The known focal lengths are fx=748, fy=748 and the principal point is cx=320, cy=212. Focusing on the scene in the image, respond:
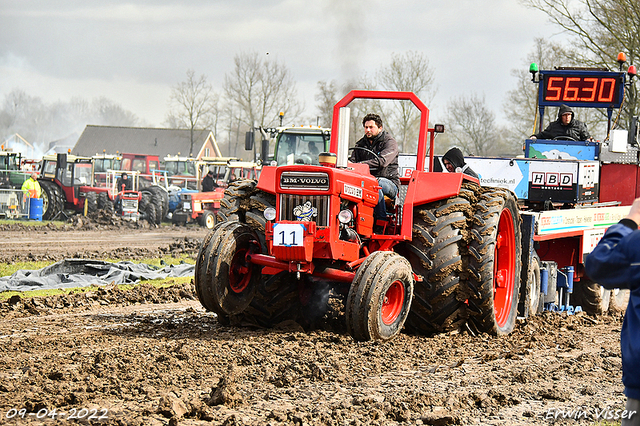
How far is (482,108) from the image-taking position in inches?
2205

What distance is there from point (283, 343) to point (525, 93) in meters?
34.6

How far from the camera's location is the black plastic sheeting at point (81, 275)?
1036 cm

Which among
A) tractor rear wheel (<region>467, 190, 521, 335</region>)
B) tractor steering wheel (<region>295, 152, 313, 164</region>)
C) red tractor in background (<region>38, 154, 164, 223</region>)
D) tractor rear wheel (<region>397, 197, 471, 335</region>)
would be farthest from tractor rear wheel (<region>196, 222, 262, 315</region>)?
red tractor in background (<region>38, 154, 164, 223</region>)

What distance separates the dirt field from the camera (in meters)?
4.50

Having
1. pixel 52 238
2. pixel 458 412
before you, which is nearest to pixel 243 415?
pixel 458 412

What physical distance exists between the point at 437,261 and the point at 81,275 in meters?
6.26

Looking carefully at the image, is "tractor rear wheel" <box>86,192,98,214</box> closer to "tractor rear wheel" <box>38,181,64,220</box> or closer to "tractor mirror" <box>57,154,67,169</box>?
"tractor rear wheel" <box>38,181,64,220</box>

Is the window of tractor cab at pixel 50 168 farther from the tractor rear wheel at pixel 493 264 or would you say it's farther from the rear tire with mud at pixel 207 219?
the tractor rear wheel at pixel 493 264

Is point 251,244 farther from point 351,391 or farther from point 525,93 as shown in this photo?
point 525,93

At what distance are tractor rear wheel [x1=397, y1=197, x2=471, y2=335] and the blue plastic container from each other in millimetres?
20104

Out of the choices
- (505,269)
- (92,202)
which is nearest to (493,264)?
(505,269)

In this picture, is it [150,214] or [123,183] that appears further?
[123,183]

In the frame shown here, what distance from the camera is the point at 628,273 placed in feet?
9.89

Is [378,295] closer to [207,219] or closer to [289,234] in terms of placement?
[289,234]
